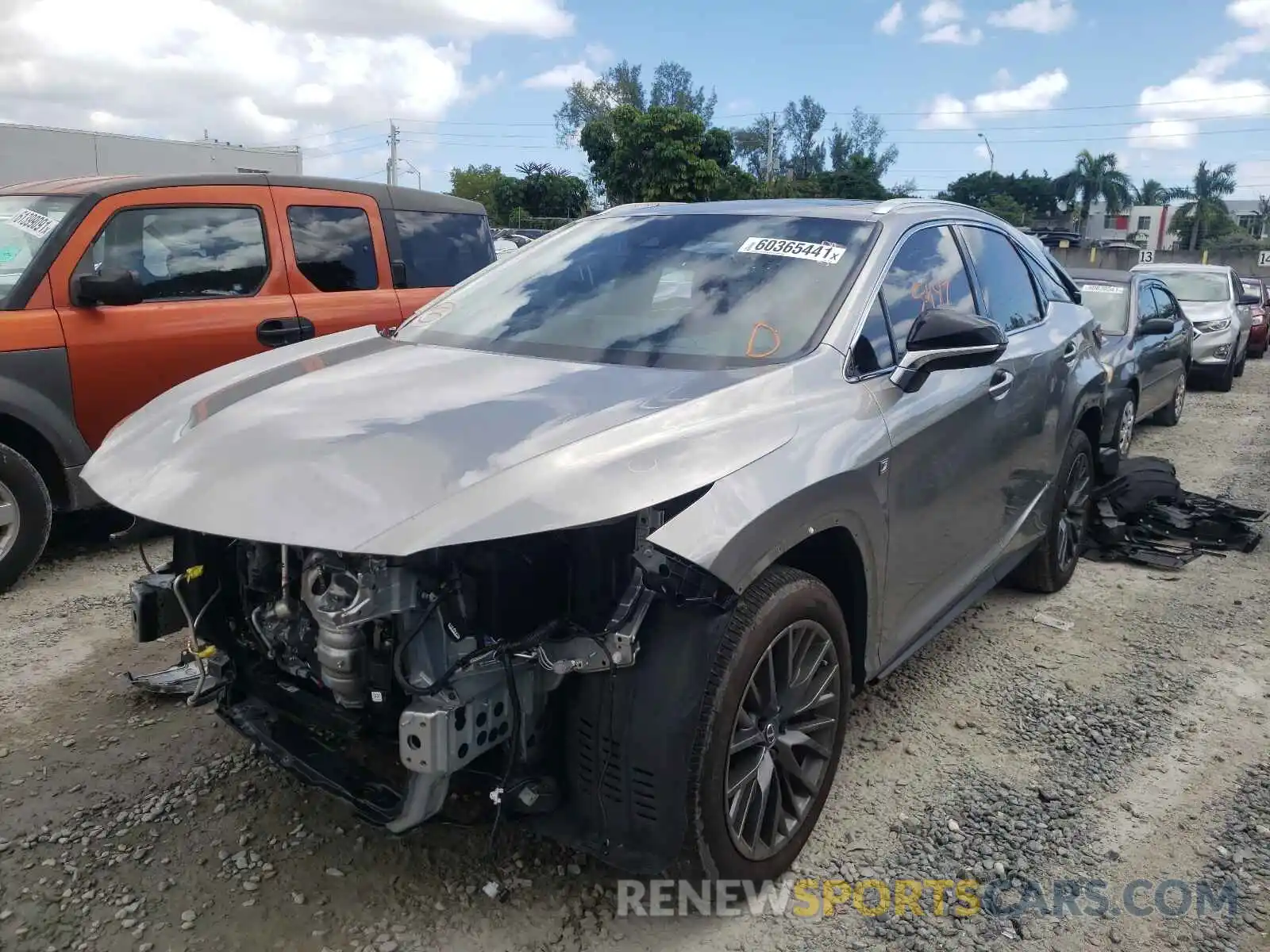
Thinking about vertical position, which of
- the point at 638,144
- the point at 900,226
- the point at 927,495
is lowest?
the point at 927,495

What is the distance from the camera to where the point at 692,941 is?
2.46 metres

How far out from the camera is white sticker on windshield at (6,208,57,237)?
15.9ft

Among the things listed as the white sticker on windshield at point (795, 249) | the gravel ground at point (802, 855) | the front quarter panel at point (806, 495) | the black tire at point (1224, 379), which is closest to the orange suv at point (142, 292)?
the gravel ground at point (802, 855)

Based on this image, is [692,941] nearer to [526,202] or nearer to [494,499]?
[494,499]

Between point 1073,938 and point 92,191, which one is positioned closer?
point 1073,938

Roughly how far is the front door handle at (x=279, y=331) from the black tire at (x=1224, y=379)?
12.1 metres

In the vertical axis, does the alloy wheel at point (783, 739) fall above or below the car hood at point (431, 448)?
below

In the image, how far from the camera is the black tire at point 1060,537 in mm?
4668

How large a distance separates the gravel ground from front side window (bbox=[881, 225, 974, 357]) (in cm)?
148

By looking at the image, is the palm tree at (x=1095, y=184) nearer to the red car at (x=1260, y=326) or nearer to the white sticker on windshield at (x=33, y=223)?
the red car at (x=1260, y=326)

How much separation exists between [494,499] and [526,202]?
153ft

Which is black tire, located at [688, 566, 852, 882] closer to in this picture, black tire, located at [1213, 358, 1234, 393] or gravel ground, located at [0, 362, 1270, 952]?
gravel ground, located at [0, 362, 1270, 952]

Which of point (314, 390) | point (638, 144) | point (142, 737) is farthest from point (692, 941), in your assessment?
point (638, 144)

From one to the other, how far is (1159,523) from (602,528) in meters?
5.08
